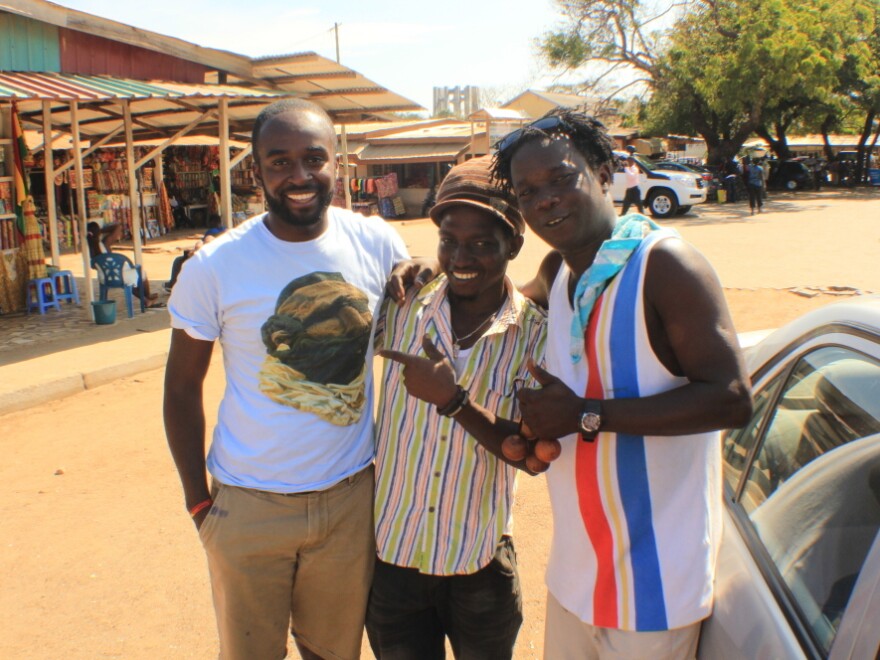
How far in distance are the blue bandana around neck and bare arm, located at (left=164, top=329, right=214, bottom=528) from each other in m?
0.99

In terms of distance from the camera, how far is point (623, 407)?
156 centimetres

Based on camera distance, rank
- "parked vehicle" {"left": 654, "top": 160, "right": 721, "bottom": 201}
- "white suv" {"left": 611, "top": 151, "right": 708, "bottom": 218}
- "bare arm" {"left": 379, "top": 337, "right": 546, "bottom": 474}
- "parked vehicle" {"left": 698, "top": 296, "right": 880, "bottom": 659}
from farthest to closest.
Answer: "parked vehicle" {"left": 654, "top": 160, "right": 721, "bottom": 201}
"white suv" {"left": 611, "top": 151, "right": 708, "bottom": 218}
"bare arm" {"left": 379, "top": 337, "right": 546, "bottom": 474}
"parked vehicle" {"left": 698, "top": 296, "right": 880, "bottom": 659}

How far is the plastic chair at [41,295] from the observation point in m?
9.68

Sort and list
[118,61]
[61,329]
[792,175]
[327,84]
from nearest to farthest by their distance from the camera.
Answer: [61,329], [118,61], [327,84], [792,175]

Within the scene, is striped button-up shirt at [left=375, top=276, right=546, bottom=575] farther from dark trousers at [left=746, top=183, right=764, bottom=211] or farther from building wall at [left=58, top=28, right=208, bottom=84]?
dark trousers at [left=746, top=183, right=764, bottom=211]

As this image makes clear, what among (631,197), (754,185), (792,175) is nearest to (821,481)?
(631,197)

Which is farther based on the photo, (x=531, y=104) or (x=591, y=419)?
(x=531, y=104)

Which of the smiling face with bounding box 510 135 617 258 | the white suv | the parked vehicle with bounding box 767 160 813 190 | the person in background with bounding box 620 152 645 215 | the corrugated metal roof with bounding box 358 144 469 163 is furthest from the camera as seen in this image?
the parked vehicle with bounding box 767 160 813 190

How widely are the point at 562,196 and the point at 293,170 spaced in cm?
76

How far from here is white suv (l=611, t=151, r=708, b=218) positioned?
2130 cm

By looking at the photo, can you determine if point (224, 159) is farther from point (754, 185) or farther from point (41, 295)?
point (754, 185)

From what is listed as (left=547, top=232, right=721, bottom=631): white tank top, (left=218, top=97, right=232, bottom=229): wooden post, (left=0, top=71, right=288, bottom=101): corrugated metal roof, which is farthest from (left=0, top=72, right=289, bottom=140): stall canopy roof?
(left=547, top=232, right=721, bottom=631): white tank top

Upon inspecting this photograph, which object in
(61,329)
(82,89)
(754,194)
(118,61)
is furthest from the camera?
(754,194)

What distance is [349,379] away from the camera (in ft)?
7.20
